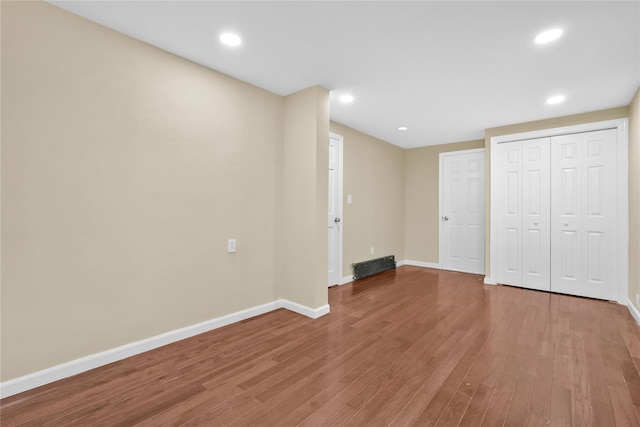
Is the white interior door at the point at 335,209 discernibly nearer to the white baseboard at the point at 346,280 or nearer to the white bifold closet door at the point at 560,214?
the white baseboard at the point at 346,280

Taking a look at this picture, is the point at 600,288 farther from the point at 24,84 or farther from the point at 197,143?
the point at 24,84

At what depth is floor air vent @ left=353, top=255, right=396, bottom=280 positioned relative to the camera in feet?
15.3

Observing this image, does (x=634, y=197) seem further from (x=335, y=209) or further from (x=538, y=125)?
(x=335, y=209)

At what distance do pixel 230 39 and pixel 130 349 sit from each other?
8.33ft

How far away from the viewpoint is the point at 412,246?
5.98 meters

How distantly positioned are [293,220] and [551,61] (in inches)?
111

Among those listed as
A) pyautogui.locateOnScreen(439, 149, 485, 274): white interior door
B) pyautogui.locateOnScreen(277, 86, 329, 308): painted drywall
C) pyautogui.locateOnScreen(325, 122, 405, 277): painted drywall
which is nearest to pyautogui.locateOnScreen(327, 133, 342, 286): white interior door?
pyautogui.locateOnScreen(325, 122, 405, 277): painted drywall

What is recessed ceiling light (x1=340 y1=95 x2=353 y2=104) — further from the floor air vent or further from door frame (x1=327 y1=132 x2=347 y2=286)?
the floor air vent

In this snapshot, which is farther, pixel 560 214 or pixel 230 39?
pixel 560 214

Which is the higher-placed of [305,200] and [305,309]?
[305,200]

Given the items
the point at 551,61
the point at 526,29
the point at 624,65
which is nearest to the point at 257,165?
the point at 526,29

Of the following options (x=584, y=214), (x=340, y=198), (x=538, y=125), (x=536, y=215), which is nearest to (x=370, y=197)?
(x=340, y=198)

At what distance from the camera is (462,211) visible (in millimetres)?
5340

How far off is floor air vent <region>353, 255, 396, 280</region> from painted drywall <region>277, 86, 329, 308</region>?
1.60 m
